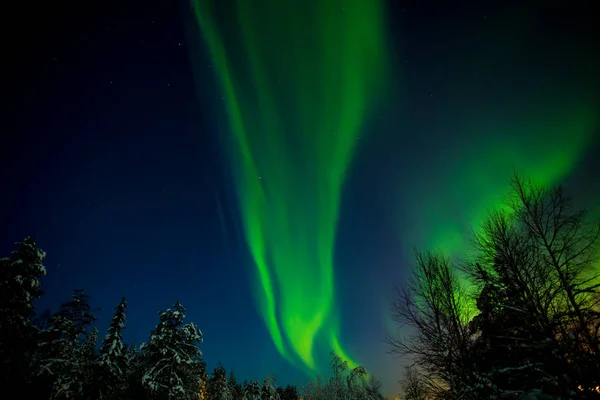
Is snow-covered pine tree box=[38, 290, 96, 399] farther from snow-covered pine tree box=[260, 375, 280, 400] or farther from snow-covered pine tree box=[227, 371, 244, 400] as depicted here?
snow-covered pine tree box=[227, 371, 244, 400]

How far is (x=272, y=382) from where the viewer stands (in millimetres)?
52188

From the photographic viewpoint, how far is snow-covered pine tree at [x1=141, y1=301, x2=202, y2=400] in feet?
76.4

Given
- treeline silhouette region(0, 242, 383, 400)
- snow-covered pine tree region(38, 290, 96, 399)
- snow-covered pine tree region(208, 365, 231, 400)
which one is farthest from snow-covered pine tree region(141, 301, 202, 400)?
snow-covered pine tree region(208, 365, 231, 400)

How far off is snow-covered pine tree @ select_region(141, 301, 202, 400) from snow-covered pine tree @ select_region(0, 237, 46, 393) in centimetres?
813

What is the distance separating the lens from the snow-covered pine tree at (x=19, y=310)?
1614 cm

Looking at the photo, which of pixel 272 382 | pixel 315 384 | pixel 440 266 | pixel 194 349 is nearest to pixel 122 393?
pixel 194 349

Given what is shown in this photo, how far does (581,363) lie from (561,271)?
5.45 metres

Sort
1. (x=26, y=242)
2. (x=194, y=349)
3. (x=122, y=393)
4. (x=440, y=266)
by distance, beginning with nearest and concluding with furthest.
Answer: (x=440, y=266) < (x=26, y=242) < (x=194, y=349) < (x=122, y=393)

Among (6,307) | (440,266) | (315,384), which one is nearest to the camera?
(440,266)

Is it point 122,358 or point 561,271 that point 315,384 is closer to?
point 122,358

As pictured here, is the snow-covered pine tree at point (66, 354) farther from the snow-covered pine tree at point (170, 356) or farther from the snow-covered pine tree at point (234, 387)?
the snow-covered pine tree at point (234, 387)

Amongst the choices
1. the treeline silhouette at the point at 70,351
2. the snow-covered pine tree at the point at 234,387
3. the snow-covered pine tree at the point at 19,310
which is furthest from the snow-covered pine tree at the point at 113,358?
the snow-covered pine tree at the point at 234,387

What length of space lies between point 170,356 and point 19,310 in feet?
37.7

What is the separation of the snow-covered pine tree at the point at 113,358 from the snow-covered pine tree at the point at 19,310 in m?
7.26
